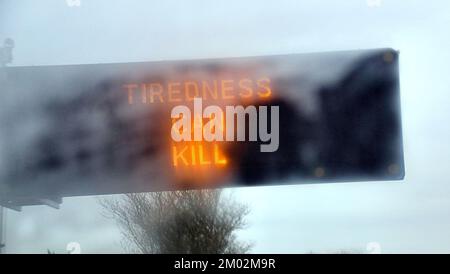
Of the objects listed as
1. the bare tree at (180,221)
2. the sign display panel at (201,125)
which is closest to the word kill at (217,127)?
the sign display panel at (201,125)

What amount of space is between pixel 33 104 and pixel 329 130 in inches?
49.0

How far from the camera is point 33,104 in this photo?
296 centimetres

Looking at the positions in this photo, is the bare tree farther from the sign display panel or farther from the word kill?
the word kill

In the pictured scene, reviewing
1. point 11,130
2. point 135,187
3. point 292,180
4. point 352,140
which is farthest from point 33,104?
point 352,140

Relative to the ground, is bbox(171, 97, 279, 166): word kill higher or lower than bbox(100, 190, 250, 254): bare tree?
higher

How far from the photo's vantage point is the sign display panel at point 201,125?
2711 millimetres

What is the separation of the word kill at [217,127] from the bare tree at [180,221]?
18 centimetres

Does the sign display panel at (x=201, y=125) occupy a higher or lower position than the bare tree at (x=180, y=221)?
higher

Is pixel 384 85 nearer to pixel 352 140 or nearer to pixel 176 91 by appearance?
pixel 352 140

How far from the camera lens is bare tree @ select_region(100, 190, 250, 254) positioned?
2.73m

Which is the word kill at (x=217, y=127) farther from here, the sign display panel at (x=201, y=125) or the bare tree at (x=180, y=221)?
the bare tree at (x=180, y=221)

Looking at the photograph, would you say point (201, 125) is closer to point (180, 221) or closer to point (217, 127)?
point (217, 127)

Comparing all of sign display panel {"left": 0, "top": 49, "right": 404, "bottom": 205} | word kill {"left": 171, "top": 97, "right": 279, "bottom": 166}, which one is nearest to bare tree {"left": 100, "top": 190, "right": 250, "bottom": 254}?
sign display panel {"left": 0, "top": 49, "right": 404, "bottom": 205}

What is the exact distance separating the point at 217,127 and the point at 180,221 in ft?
1.36
